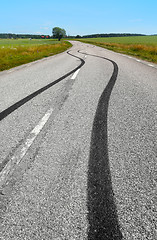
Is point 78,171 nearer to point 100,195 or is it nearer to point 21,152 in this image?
point 100,195

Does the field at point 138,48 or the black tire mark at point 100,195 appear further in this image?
the field at point 138,48

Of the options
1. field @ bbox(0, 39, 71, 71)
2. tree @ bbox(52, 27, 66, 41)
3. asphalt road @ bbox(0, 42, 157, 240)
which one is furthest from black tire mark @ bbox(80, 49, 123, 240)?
tree @ bbox(52, 27, 66, 41)

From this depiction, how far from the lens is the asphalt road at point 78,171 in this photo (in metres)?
1.36

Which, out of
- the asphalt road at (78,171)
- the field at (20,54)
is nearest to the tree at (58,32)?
the field at (20,54)

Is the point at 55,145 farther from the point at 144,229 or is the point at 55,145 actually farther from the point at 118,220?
the point at 144,229

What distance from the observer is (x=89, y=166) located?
198 centimetres

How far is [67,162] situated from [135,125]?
1437 millimetres

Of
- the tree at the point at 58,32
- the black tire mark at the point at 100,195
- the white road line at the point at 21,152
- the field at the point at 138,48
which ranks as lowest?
the tree at the point at 58,32

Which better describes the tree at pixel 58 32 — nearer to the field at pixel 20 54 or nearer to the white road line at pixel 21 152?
the field at pixel 20 54

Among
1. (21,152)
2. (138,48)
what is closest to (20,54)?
(138,48)

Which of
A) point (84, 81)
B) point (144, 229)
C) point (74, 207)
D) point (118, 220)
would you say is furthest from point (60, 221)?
point (84, 81)

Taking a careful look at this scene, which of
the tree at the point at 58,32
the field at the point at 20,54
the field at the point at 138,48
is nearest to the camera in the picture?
the field at the point at 20,54

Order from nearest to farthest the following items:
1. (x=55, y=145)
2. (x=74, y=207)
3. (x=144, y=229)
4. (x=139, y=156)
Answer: (x=144, y=229) → (x=74, y=207) → (x=139, y=156) → (x=55, y=145)

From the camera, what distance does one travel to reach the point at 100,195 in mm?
1607
